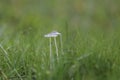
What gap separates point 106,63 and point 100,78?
20cm

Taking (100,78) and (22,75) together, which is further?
(22,75)

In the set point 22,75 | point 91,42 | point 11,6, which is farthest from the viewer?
point 11,6

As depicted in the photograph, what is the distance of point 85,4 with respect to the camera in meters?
8.70

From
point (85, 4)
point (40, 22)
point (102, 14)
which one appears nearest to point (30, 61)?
point (40, 22)

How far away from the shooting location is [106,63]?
322 cm

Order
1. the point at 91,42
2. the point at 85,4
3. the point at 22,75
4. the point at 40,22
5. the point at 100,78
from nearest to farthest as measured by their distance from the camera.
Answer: the point at 100,78, the point at 22,75, the point at 91,42, the point at 40,22, the point at 85,4

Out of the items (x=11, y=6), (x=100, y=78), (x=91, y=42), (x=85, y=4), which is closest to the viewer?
(x=100, y=78)

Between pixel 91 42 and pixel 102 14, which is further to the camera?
pixel 102 14

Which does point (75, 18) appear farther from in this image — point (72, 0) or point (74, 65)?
point (74, 65)

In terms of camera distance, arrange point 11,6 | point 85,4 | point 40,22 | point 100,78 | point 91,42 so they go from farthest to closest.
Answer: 1. point 11,6
2. point 85,4
3. point 40,22
4. point 91,42
5. point 100,78

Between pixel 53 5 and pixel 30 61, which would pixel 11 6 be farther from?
pixel 30 61

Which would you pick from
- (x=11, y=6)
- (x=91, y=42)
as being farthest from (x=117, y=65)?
(x=11, y=6)

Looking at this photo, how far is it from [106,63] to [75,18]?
4931mm

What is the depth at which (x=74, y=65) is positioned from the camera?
3.13 metres
